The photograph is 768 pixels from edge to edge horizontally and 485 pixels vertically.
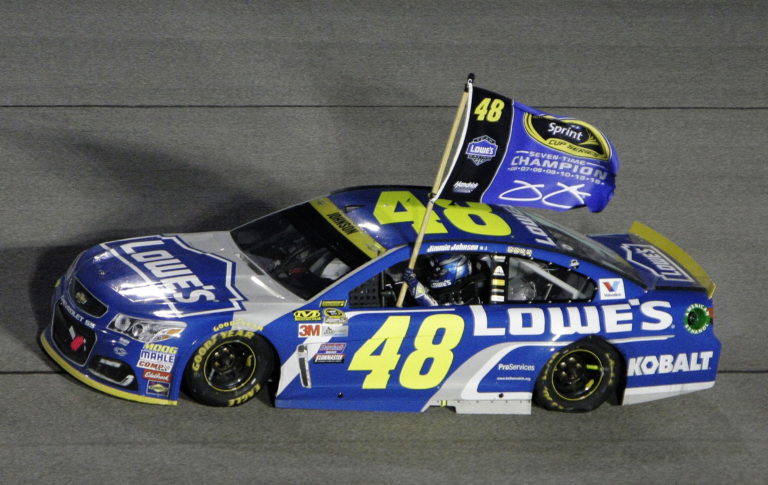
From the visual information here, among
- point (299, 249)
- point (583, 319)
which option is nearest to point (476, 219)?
point (583, 319)

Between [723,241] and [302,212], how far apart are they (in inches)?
179

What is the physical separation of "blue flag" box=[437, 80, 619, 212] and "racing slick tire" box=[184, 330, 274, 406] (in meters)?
1.68

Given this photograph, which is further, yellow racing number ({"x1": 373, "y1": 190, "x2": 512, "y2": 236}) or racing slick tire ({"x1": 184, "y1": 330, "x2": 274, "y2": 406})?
yellow racing number ({"x1": 373, "y1": 190, "x2": 512, "y2": 236})

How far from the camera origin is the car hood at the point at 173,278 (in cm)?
689

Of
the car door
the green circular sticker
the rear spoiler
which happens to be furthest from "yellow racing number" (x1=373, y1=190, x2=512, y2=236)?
the rear spoiler

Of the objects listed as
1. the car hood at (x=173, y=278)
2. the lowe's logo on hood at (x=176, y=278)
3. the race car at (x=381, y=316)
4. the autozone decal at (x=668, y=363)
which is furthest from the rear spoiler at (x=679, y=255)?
the lowe's logo on hood at (x=176, y=278)

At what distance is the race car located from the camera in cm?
688

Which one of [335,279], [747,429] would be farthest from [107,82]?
[747,429]

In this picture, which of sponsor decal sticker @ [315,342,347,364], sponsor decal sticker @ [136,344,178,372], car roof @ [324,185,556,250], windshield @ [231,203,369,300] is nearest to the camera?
sponsor decal sticker @ [136,344,178,372]

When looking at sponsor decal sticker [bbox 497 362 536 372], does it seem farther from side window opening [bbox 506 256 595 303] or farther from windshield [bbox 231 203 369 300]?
windshield [bbox 231 203 369 300]

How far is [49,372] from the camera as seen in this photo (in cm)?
738

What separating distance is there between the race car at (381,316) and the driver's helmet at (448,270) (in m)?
0.01

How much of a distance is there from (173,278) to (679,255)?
13.4 feet

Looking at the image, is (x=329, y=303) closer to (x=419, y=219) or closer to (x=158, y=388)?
(x=419, y=219)
